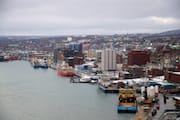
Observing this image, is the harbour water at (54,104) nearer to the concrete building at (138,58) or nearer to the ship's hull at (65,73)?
the concrete building at (138,58)

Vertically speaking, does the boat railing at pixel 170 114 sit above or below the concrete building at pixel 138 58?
above

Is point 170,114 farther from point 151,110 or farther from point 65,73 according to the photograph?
point 65,73

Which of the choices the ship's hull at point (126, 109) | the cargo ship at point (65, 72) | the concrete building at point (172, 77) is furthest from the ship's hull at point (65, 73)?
the ship's hull at point (126, 109)

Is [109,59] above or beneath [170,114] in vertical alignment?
beneath

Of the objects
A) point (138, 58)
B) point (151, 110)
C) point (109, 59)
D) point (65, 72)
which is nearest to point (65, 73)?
point (65, 72)

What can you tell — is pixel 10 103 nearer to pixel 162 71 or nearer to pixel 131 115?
pixel 131 115

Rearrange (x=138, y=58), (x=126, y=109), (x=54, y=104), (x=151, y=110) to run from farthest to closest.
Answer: (x=138, y=58) → (x=54, y=104) → (x=126, y=109) → (x=151, y=110)

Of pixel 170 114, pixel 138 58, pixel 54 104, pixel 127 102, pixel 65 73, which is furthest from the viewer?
pixel 65 73

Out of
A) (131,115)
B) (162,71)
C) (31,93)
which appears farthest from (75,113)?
(162,71)
